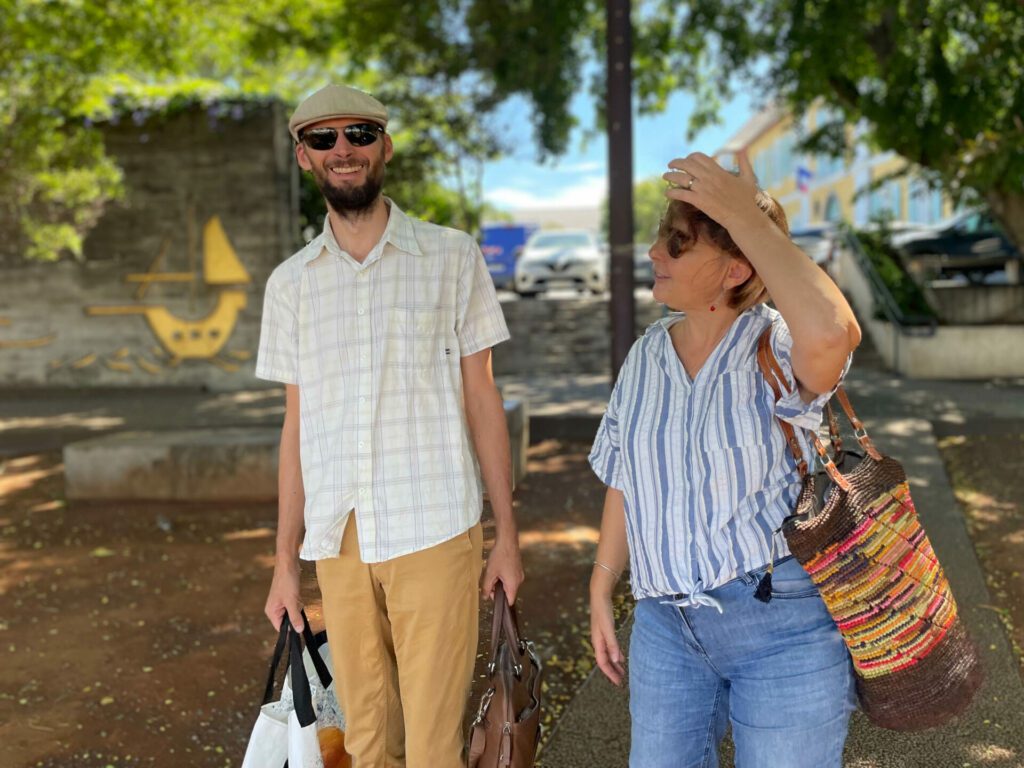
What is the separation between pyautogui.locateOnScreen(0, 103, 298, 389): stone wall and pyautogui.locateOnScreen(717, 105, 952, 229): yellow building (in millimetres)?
23037

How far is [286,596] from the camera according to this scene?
2.47 m

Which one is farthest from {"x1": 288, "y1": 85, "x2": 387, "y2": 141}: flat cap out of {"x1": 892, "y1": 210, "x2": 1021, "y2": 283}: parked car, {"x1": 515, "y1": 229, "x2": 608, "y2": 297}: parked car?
{"x1": 515, "y1": 229, "x2": 608, "y2": 297}: parked car

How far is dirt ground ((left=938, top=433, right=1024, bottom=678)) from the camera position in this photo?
14.7 feet

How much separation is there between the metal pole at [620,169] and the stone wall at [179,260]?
7520 millimetres

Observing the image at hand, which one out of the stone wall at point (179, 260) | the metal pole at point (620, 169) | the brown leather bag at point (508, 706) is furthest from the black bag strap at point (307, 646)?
the stone wall at point (179, 260)

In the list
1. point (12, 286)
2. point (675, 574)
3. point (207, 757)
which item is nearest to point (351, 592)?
point (675, 574)

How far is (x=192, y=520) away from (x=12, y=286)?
8312 mm

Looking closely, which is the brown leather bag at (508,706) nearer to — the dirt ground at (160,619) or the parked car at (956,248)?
the dirt ground at (160,619)

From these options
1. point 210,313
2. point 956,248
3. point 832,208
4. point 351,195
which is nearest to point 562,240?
point 956,248

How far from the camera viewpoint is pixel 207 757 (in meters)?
3.43

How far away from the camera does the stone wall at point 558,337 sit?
45.2ft

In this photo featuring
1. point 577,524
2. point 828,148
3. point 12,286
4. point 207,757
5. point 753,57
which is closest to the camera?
point 207,757

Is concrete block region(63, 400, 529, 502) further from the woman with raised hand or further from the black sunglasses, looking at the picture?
the woman with raised hand

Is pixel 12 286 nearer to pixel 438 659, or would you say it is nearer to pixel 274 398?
pixel 274 398
